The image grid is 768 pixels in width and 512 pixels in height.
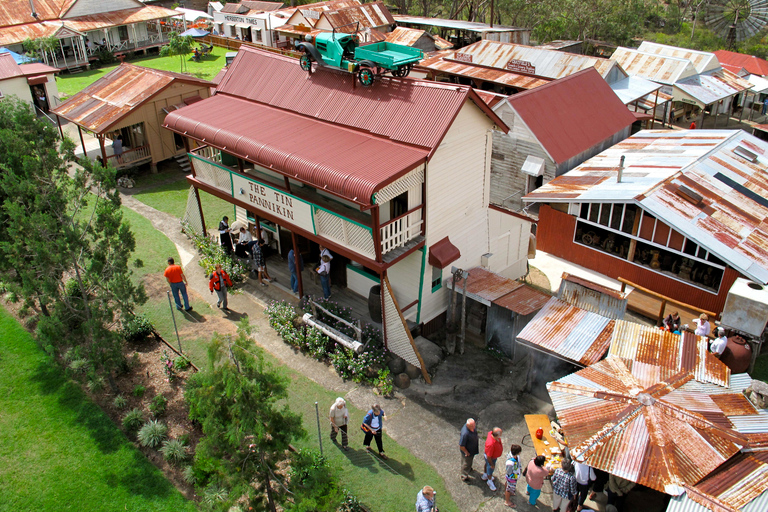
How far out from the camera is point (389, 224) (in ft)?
46.8

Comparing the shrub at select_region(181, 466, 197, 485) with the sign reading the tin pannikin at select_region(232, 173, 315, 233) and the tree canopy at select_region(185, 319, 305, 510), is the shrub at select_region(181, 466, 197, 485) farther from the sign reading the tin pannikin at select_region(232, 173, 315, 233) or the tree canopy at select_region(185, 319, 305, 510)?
the sign reading the tin pannikin at select_region(232, 173, 315, 233)

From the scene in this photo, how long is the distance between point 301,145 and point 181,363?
6.45 meters

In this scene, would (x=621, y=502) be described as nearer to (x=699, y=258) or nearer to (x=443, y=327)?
(x=443, y=327)

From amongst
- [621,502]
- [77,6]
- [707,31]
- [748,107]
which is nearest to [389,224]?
[621,502]

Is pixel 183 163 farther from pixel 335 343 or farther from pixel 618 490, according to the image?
pixel 618 490

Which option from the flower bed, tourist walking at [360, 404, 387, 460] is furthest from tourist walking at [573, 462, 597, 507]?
the flower bed

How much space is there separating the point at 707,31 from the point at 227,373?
6269 cm

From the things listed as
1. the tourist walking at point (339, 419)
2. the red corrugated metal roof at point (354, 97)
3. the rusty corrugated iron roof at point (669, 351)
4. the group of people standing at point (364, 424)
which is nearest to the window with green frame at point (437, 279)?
the red corrugated metal roof at point (354, 97)

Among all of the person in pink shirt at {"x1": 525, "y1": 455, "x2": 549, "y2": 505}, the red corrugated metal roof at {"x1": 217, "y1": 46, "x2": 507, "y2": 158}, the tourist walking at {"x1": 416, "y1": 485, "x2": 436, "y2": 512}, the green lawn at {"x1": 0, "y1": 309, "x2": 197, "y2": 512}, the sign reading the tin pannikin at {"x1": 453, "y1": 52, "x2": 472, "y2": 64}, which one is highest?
the red corrugated metal roof at {"x1": 217, "y1": 46, "x2": 507, "y2": 158}

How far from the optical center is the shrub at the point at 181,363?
→ 1505 cm

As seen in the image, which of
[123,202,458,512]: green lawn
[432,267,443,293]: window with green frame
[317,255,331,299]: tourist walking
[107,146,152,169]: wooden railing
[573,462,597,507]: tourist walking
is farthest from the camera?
[107,146,152,169]: wooden railing

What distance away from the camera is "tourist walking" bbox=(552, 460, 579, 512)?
11.0m

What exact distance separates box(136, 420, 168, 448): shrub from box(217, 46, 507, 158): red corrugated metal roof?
346 inches

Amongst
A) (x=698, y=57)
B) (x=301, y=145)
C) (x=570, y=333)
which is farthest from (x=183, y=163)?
(x=698, y=57)
